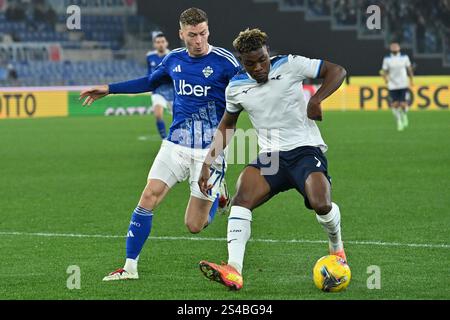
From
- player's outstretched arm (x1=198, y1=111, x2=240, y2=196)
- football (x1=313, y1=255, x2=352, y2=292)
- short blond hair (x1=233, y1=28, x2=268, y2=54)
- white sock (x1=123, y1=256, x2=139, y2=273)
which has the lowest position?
white sock (x1=123, y1=256, x2=139, y2=273)

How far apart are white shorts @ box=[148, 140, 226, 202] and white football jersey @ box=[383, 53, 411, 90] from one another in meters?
19.8

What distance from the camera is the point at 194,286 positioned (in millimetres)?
7793

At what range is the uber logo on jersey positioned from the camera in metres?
8.91

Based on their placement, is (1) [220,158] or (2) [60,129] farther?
(2) [60,129]

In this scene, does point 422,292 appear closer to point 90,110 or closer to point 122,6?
point 90,110

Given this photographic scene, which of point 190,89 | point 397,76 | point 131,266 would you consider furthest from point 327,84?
point 397,76

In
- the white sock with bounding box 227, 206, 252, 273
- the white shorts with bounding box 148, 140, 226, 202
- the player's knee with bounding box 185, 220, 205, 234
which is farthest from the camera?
the player's knee with bounding box 185, 220, 205, 234

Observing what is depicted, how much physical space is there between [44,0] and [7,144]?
60.6 feet

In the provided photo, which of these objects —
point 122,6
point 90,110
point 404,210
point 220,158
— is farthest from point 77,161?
point 122,6

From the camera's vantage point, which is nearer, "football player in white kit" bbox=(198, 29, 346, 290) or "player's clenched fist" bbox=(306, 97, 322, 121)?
"player's clenched fist" bbox=(306, 97, 322, 121)

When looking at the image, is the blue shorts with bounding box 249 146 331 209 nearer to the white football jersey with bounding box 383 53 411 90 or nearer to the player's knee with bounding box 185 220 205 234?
the player's knee with bounding box 185 220 205 234

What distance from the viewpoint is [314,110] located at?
7375 mm

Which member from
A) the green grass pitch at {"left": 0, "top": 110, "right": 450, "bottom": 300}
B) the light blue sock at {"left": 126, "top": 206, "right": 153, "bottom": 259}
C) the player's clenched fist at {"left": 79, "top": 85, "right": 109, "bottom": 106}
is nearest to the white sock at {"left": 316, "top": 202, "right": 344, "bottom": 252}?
the green grass pitch at {"left": 0, "top": 110, "right": 450, "bottom": 300}

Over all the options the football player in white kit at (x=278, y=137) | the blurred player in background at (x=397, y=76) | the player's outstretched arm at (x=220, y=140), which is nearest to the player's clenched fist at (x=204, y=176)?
the player's outstretched arm at (x=220, y=140)
